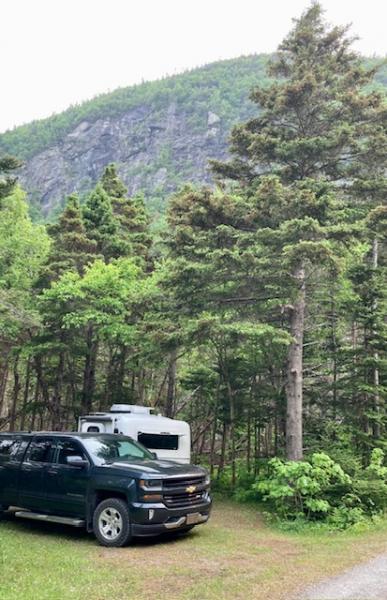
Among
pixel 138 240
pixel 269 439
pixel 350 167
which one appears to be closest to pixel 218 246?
pixel 350 167

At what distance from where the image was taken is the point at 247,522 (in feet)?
36.5

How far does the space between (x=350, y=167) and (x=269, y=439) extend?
425 inches

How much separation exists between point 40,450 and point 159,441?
188 inches

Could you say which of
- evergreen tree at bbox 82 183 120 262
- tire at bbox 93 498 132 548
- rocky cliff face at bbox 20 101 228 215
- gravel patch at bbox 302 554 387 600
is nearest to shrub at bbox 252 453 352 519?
gravel patch at bbox 302 554 387 600

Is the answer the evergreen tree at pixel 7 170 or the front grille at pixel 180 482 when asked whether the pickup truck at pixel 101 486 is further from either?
the evergreen tree at pixel 7 170

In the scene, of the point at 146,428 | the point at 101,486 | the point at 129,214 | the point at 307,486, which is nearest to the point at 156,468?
the point at 101,486

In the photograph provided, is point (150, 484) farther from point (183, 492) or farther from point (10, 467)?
point (10, 467)

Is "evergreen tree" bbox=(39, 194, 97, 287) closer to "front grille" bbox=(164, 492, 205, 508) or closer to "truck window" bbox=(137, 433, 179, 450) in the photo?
"truck window" bbox=(137, 433, 179, 450)

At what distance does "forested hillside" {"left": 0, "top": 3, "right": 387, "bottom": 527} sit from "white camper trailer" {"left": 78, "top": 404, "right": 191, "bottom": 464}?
71.0 inches

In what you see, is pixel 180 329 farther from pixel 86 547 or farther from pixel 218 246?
pixel 86 547

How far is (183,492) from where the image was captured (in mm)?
8531

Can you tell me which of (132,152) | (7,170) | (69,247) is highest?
(132,152)

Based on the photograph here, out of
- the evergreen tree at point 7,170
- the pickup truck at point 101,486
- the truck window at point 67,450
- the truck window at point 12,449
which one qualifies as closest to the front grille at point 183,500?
the pickup truck at point 101,486

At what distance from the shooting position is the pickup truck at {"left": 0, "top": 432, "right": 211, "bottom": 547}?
8.09m
